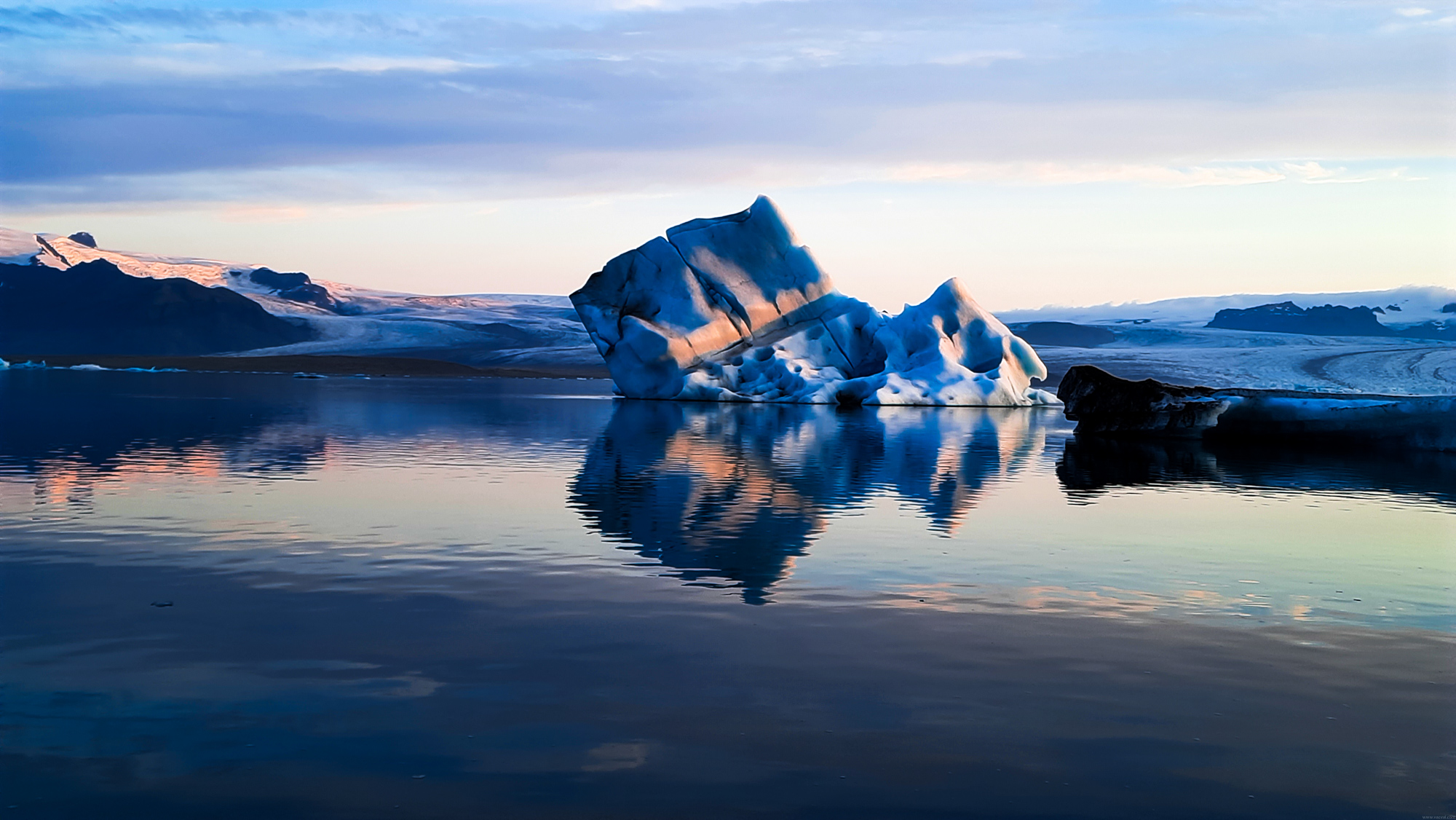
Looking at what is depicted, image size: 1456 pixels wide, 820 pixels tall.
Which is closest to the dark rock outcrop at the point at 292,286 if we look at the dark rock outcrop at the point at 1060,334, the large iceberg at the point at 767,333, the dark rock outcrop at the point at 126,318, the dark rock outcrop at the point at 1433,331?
the dark rock outcrop at the point at 126,318

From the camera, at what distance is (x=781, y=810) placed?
13.6 feet

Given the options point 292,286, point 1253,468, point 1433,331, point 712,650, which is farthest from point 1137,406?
point 292,286

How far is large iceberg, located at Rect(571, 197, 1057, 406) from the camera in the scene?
4119cm

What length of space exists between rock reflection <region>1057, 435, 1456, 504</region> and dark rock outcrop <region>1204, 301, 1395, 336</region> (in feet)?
467

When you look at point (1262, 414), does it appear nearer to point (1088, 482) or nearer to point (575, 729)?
point (1088, 482)

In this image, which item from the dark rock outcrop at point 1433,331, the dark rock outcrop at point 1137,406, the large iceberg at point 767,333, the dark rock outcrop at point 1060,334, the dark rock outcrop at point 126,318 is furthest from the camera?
the dark rock outcrop at point 126,318

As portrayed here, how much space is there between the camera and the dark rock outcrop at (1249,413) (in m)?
22.2

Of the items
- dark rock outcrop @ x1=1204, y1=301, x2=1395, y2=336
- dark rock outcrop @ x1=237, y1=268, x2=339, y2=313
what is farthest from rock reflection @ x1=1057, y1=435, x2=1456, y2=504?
dark rock outcrop @ x1=237, y1=268, x2=339, y2=313

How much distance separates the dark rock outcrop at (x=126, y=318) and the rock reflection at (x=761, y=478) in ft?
431

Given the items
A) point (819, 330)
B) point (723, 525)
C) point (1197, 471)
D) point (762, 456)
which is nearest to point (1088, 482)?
point (1197, 471)

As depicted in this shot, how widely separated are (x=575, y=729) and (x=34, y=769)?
191 cm

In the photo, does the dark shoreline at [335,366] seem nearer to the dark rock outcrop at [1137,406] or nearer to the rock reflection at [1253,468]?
the dark rock outcrop at [1137,406]

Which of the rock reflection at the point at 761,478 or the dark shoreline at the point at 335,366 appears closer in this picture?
the rock reflection at the point at 761,478

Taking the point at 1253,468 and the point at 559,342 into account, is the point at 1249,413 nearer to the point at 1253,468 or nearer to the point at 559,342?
the point at 1253,468
